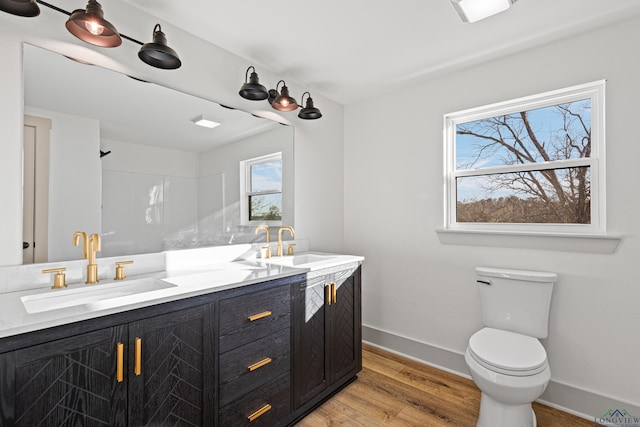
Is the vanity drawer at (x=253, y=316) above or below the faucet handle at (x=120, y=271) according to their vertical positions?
below

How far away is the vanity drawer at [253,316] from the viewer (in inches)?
58.6

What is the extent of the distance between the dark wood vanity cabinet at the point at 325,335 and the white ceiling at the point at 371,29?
158 centimetres

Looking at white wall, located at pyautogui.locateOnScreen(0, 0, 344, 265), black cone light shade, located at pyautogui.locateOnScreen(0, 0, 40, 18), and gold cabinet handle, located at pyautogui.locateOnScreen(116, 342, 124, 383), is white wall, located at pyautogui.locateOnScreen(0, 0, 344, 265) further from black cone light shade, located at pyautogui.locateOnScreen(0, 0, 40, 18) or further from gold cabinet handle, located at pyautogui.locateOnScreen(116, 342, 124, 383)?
gold cabinet handle, located at pyautogui.locateOnScreen(116, 342, 124, 383)

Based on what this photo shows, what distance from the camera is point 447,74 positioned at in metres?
2.48

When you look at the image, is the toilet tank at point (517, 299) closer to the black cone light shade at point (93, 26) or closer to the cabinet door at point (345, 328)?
the cabinet door at point (345, 328)

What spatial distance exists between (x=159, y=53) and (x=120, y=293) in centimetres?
122

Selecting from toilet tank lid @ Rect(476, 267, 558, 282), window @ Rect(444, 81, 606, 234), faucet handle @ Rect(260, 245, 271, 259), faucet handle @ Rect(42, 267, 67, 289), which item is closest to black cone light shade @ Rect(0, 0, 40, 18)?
faucet handle @ Rect(42, 267, 67, 289)

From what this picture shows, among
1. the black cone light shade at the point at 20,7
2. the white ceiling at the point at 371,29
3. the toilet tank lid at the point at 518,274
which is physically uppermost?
the white ceiling at the point at 371,29

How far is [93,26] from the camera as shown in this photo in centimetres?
135

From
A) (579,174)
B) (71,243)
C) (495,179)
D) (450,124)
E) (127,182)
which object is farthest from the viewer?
(450,124)

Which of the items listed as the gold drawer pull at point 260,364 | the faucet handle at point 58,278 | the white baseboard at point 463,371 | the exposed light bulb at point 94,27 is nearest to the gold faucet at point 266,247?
the gold drawer pull at point 260,364

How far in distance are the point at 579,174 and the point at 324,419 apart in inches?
89.7

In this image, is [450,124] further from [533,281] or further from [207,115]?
[207,115]

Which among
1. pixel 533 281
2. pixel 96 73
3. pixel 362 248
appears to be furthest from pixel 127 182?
pixel 533 281
